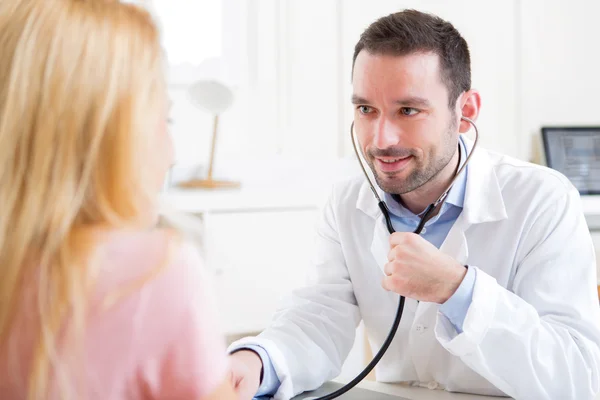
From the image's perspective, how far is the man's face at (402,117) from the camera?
1.40 metres

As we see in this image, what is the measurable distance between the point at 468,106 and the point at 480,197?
0.24 meters

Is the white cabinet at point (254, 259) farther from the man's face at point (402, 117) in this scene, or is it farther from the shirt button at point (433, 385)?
the shirt button at point (433, 385)

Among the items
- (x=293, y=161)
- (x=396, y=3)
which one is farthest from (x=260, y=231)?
(x=396, y=3)

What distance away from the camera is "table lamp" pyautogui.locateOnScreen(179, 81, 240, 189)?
268 centimetres

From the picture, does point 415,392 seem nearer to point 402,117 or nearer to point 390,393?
point 390,393

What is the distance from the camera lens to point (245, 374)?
1.09m

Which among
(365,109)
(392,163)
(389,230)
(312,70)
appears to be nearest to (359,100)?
(365,109)

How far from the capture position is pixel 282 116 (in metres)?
2.89

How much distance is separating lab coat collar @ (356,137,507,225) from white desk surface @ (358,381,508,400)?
370mm

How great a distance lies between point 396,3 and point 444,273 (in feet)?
6.80

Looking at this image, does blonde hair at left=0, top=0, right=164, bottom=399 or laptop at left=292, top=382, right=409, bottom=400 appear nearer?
blonde hair at left=0, top=0, right=164, bottom=399

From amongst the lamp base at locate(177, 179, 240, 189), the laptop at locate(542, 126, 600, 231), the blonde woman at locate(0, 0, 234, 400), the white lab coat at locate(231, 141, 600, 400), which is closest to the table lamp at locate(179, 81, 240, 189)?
the lamp base at locate(177, 179, 240, 189)

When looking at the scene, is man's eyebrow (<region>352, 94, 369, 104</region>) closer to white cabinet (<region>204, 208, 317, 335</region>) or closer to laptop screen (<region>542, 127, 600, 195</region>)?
white cabinet (<region>204, 208, 317, 335</region>)

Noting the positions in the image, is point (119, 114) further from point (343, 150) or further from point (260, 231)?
point (343, 150)
